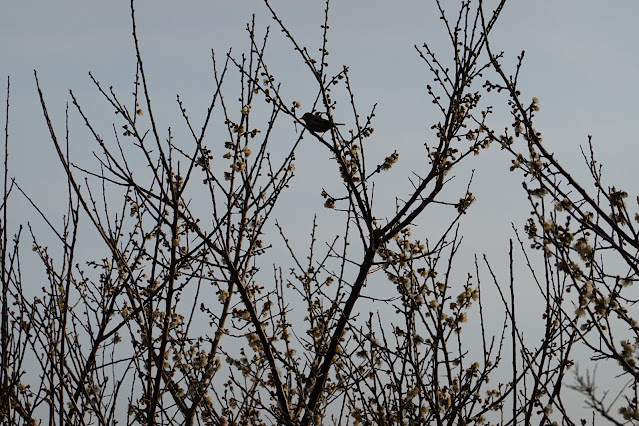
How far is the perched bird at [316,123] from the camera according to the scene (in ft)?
14.7

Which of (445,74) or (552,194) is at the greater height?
(445,74)

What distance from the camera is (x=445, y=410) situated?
151 inches

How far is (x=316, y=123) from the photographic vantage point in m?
4.50

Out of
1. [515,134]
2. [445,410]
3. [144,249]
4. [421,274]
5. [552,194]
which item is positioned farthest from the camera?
[144,249]

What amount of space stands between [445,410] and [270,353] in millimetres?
1107

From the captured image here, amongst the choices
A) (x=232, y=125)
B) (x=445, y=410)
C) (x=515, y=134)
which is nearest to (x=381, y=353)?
(x=445, y=410)

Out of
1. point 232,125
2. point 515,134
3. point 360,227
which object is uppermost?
point 232,125

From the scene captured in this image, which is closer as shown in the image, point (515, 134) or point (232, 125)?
point (515, 134)

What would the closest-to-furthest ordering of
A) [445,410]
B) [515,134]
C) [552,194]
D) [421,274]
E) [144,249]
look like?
[552,194] → [445,410] → [515,134] → [421,274] → [144,249]

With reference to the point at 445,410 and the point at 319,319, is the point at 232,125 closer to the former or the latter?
the point at 319,319

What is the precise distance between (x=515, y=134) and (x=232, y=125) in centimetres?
187

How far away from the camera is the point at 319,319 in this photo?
15.6 ft

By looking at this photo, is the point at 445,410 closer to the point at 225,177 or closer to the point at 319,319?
the point at 319,319

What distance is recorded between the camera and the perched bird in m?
4.49
